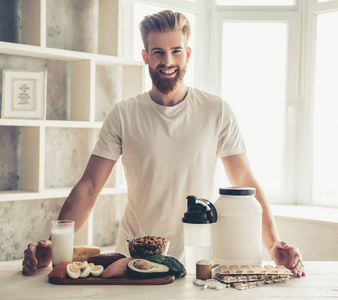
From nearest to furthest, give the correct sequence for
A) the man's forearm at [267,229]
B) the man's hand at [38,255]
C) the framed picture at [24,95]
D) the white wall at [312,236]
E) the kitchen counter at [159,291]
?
the kitchen counter at [159,291] → the man's hand at [38,255] → the man's forearm at [267,229] → the framed picture at [24,95] → the white wall at [312,236]

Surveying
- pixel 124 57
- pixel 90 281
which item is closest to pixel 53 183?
pixel 124 57

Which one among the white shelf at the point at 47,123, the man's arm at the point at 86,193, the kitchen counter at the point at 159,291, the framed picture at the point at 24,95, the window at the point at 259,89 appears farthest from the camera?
the window at the point at 259,89

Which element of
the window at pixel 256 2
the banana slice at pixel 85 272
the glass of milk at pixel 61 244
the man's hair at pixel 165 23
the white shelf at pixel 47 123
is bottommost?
the banana slice at pixel 85 272

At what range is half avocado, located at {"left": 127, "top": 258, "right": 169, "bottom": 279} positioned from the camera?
1435 millimetres

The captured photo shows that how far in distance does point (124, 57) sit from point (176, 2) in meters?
0.58

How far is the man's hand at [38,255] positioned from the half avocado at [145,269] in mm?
315

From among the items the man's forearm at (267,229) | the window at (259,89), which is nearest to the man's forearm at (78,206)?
the man's forearm at (267,229)

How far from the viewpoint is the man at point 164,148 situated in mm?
1959

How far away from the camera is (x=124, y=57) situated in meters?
3.38

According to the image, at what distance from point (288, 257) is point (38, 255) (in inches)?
31.8

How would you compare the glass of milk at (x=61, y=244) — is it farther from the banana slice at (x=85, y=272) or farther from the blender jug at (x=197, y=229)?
the blender jug at (x=197, y=229)

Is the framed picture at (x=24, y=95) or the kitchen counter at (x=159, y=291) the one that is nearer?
the kitchen counter at (x=159, y=291)

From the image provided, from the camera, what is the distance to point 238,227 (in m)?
1.48

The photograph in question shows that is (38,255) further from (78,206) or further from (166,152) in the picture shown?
(166,152)
